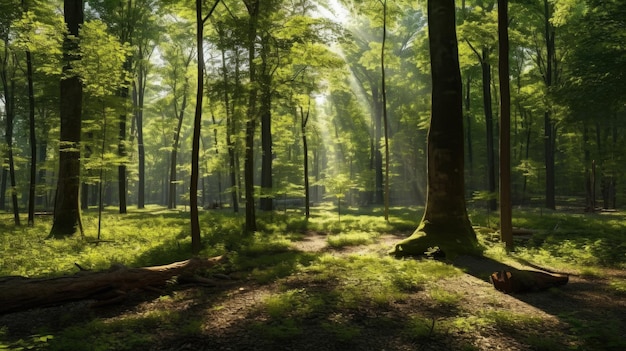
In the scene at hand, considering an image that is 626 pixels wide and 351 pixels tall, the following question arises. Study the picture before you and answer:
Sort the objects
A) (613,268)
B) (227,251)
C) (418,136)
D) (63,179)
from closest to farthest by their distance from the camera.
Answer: (613,268) < (227,251) < (63,179) < (418,136)

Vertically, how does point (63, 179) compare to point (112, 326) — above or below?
above

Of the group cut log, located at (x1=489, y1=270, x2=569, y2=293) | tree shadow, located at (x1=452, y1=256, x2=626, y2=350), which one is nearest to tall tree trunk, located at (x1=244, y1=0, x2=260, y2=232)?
tree shadow, located at (x1=452, y1=256, x2=626, y2=350)

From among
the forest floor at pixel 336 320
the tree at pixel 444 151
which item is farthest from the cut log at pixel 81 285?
the tree at pixel 444 151

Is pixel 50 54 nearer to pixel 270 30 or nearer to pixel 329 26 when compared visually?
pixel 270 30

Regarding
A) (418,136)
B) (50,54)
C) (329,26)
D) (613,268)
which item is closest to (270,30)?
(329,26)

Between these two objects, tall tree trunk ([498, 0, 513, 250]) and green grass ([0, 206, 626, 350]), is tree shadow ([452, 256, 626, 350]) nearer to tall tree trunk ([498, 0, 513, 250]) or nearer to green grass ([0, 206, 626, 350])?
green grass ([0, 206, 626, 350])

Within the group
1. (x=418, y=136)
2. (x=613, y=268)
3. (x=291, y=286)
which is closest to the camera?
(x=291, y=286)

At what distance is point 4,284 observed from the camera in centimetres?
536

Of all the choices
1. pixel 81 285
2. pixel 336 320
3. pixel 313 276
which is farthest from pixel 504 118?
pixel 81 285

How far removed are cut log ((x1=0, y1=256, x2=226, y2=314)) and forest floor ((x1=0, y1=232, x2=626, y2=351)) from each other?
0.23m

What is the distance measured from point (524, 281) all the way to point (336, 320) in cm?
369

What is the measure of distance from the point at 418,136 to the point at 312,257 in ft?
114

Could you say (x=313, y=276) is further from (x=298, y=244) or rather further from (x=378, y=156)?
(x=378, y=156)

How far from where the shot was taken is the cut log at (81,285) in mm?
5289
